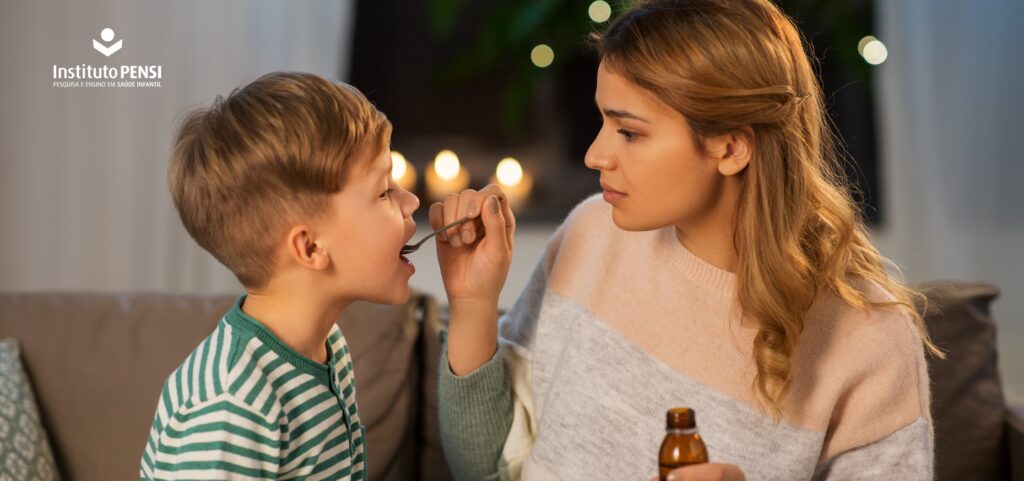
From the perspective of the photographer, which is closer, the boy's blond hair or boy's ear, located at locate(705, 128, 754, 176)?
the boy's blond hair

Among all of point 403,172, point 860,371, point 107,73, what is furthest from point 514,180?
point 860,371

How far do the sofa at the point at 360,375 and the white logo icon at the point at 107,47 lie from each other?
1382 millimetres

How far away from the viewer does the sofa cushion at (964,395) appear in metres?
1.91

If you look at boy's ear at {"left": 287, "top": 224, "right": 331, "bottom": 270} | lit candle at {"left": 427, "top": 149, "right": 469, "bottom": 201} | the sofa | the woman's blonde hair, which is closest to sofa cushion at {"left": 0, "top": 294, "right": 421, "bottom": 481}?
the sofa

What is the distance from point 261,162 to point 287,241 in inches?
4.1

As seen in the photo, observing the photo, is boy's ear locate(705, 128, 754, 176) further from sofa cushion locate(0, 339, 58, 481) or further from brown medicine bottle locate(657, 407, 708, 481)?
sofa cushion locate(0, 339, 58, 481)

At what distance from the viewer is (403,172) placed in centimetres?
339

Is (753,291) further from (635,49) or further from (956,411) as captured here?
(956,411)

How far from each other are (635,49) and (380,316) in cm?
79

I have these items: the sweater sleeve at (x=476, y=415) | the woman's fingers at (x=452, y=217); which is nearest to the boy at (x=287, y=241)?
the woman's fingers at (x=452, y=217)

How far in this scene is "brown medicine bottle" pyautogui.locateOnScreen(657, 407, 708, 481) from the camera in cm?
107

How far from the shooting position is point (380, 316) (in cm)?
195

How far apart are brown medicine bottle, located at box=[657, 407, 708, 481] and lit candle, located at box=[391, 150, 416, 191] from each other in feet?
7.55

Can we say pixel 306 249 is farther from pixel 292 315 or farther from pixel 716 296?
pixel 716 296
